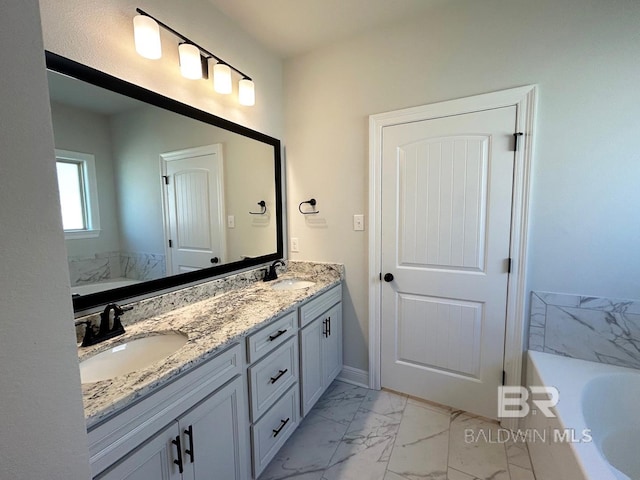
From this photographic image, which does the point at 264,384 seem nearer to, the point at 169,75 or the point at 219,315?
the point at 219,315

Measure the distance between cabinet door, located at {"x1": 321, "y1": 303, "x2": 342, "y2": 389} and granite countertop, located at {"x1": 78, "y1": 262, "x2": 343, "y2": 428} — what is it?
23 cm

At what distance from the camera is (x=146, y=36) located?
124 centimetres

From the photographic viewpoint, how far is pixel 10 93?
49 centimetres

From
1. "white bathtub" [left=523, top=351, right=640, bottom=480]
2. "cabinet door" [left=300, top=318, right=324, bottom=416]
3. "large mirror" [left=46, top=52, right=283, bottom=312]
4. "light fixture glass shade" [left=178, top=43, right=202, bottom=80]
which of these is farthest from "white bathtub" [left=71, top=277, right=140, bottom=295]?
"white bathtub" [left=523, top=351, right=640, bottom=480]

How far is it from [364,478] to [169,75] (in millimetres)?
2309

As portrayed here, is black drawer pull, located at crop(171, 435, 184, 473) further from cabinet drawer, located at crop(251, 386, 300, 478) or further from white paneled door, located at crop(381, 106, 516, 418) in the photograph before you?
white paneled door, located at crop(381, 106, 516, 418)

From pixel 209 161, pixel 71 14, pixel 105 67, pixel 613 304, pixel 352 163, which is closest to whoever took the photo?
pixel 71 14

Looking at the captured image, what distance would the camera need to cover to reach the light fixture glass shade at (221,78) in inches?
63.4

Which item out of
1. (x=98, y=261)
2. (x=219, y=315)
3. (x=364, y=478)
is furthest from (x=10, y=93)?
(x=364, y=478)

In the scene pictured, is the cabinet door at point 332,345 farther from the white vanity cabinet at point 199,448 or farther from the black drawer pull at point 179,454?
the black drawer pull at point 179,454

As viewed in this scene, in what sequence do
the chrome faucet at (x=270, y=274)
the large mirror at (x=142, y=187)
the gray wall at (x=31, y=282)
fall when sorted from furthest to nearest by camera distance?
the chrome faucet at (x=270, y=274) → the large mirror at (x=142, y=187) → the gray wall at (x=31, y=282)

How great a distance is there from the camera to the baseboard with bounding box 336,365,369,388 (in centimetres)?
218

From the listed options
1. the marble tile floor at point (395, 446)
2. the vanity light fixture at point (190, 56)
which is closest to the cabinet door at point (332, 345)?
the marble tile floor at point (395, 446)

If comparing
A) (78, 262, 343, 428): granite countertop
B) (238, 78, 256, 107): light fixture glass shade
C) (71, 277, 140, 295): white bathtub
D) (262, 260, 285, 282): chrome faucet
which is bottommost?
(78, 262, 343, 428): granite countertop
